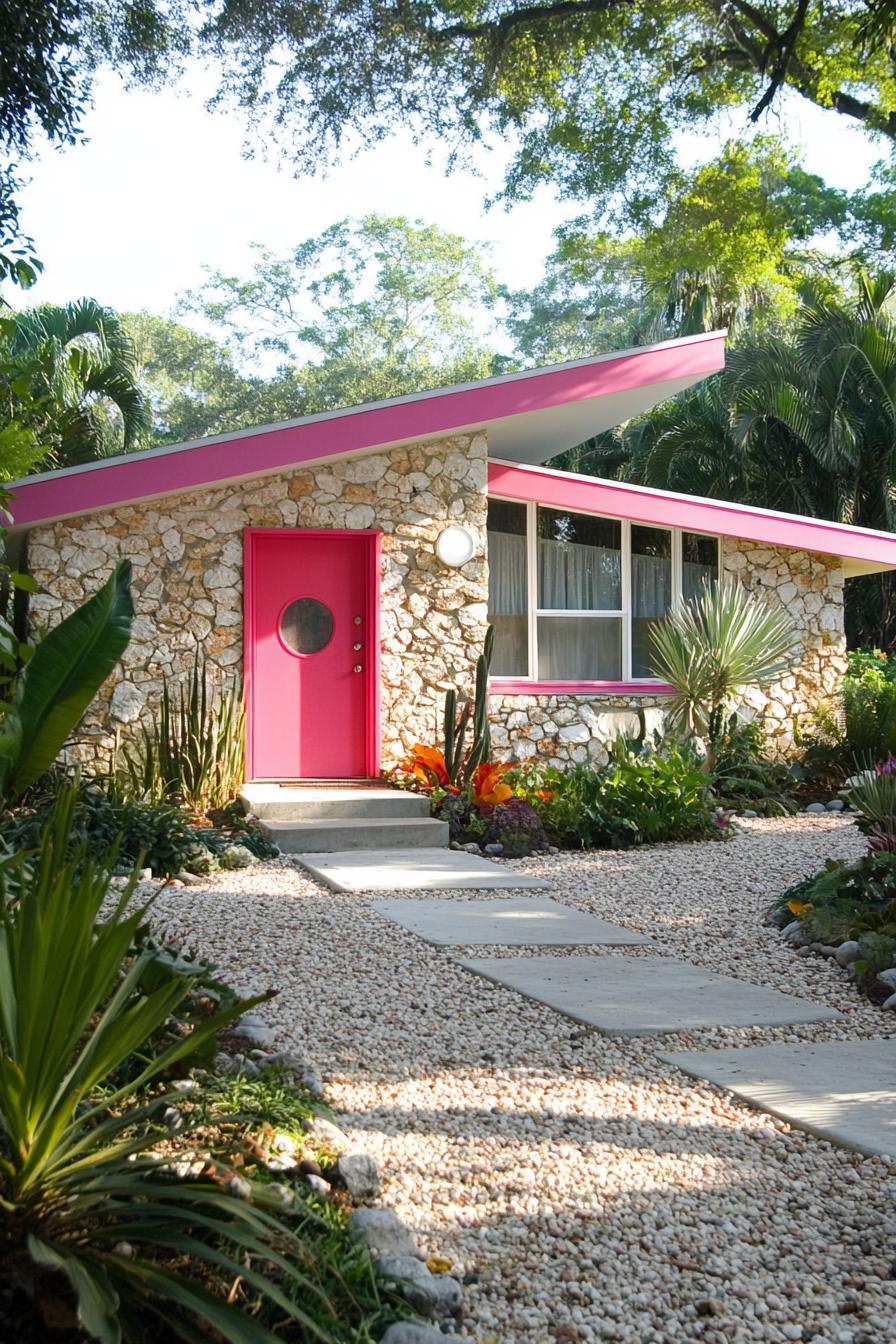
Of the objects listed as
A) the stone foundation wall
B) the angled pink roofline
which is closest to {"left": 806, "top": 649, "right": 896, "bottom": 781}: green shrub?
the stone foundation wall

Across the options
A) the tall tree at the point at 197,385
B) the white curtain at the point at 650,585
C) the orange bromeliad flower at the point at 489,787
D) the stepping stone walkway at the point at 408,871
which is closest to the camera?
the stepping stone walkway at the point at 408,871

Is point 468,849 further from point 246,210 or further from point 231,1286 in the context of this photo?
point 246,210

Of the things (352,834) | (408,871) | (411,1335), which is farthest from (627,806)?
(411,1335)

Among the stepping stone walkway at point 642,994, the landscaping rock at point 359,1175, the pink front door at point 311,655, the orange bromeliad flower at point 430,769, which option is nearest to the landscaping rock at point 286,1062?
the landscaping rock at point 359,1175

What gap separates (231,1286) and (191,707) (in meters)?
7.49

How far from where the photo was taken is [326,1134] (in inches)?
131

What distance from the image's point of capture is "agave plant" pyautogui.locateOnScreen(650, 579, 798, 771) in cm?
1135

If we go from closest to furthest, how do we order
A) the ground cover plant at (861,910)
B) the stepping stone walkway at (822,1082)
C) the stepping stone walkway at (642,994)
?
the stepping stone walkway at (822,1082), the stepping stone walkway at (642,994), the ground cover plant at (861,910)

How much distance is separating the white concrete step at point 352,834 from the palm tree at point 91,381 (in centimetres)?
894

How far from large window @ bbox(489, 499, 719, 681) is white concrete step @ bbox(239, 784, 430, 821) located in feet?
7.75

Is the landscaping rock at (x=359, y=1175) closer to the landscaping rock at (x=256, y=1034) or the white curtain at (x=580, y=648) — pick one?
the landscaping rock at (x=256, y=1034)

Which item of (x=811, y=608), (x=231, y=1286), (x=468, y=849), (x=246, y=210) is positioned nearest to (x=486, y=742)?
(x=468, y=849)

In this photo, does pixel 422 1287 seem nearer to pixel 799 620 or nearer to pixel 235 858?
pixel 235 858

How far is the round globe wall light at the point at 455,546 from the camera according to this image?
36.1ft
